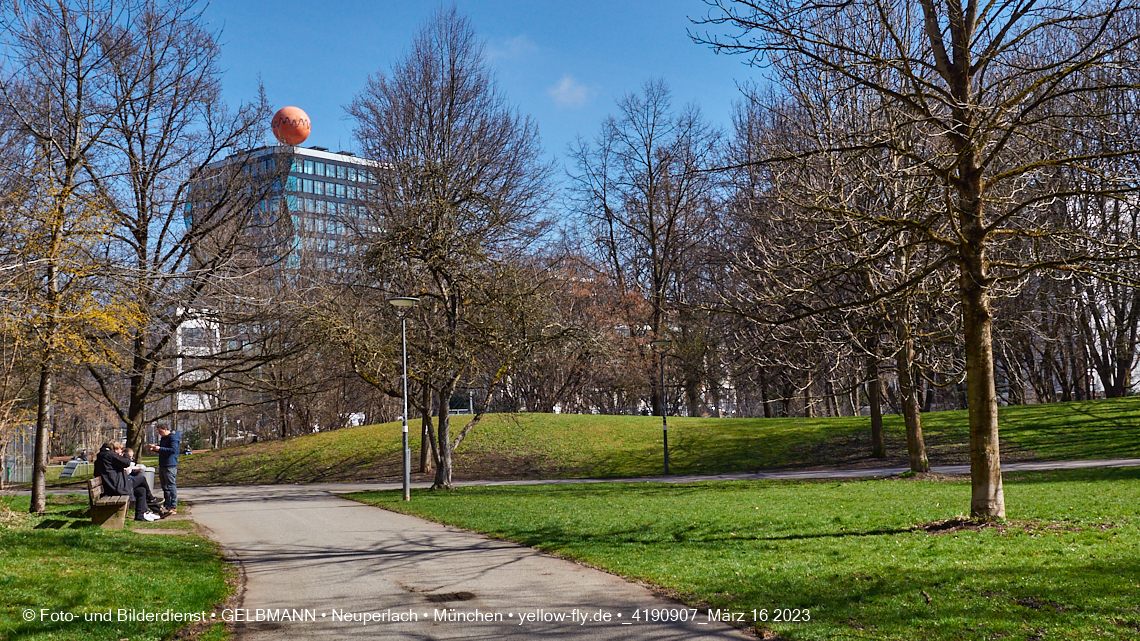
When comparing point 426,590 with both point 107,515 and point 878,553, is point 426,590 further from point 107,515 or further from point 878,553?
point 107,515

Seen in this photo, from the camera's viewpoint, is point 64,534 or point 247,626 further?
point 64,534

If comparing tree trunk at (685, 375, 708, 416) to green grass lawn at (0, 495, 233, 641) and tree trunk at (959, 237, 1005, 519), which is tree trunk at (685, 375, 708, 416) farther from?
green grass lawn at (0, 495, 233, 641)

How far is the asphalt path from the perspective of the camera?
6.80m

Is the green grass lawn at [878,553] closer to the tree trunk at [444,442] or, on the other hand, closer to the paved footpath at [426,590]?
the paved footpath at [426,590]

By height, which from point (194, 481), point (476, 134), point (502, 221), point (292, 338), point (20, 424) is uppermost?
point (476, 134)

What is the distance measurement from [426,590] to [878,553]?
4981mm

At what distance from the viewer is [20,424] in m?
19.2

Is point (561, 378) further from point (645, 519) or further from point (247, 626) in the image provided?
point (247, 626)

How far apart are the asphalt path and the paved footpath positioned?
1 cm

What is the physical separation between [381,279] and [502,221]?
360 centimetres

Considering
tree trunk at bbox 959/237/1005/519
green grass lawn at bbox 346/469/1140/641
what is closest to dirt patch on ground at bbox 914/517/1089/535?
green grass lawn at bbox 346/469/1140/641

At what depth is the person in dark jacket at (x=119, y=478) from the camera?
15.3 metres

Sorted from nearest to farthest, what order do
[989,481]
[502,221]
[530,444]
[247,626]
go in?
[247,626], [989,481], [502,221], [530,444]

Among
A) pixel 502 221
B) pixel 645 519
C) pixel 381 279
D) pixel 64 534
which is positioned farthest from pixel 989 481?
pixel 381 279
